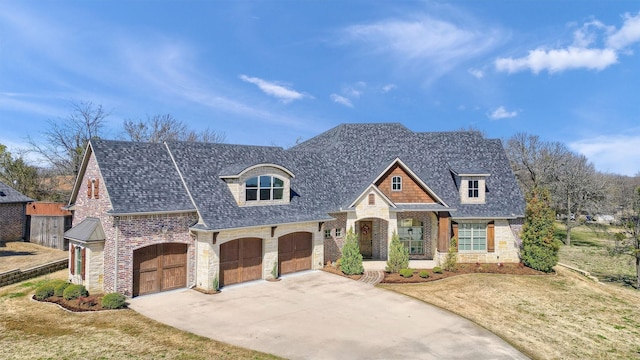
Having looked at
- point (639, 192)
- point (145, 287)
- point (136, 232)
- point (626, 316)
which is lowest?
point (626, 316)

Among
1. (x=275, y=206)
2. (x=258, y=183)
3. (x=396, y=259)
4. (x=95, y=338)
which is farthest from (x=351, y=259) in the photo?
(x=95, y=338)

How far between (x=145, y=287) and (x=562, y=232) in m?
53.2

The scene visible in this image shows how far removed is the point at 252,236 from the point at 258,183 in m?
2.94

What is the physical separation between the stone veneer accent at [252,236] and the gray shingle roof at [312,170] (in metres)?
0.56

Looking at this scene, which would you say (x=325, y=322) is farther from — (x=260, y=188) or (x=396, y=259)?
(x=260, y=188)

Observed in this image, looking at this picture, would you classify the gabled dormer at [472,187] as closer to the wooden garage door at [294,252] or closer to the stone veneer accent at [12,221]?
the wooden garage door at [294,252]

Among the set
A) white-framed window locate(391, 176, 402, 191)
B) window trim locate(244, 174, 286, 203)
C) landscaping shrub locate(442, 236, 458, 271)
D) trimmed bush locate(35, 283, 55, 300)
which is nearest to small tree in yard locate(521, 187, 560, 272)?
landscaping shrub locate(442, 236, 458, 271)

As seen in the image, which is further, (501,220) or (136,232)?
(501,220)

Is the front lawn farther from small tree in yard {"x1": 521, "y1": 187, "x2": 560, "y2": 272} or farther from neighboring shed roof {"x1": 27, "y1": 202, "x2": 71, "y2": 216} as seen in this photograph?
small tree in yard {"x1": 521, "y1": 187, "x2": 560, "y2": 272}

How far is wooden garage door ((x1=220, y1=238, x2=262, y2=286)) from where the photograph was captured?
19.0 metres

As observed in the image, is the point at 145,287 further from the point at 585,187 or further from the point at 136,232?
the point at 585,187

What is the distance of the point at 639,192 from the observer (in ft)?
78.2

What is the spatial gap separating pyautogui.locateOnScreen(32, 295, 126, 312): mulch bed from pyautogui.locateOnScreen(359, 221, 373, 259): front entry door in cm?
1525

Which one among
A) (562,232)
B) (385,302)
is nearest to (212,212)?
(385,302)
